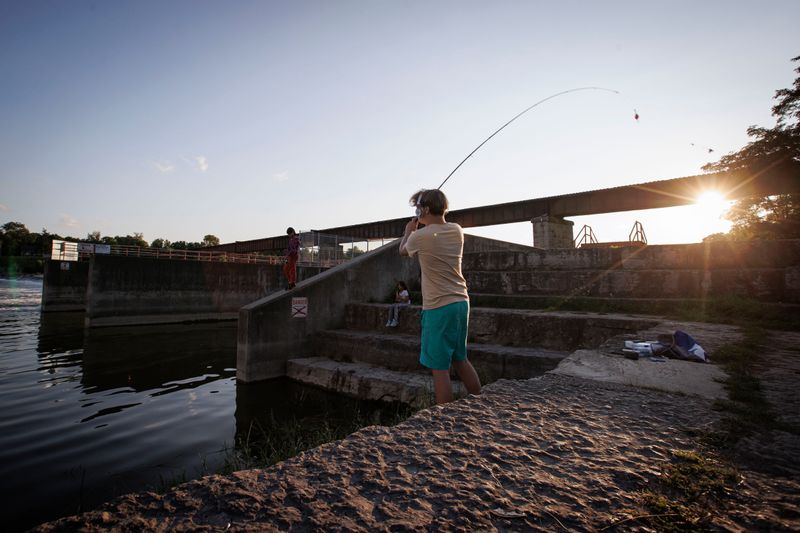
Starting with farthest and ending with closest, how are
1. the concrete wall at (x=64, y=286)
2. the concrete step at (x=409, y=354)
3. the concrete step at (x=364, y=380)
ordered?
the concrete wall at (x=64, y=286) → the concrete step at (x=364, y=380) → the concrete step at (x=409, y=354)

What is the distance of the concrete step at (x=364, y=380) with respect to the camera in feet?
17.1

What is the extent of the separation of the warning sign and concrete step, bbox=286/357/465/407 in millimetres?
901

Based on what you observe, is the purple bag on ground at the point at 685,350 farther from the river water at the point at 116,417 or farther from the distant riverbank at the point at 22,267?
the distant riverbank at the point at 22,267

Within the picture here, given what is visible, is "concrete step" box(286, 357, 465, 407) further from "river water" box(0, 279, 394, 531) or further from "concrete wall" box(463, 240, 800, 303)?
"concrete wall" box(463, 240, 800, 303)

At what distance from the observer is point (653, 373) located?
2865mm

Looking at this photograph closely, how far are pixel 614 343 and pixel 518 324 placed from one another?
5.59ft

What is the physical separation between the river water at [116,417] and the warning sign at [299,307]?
1.34 metres

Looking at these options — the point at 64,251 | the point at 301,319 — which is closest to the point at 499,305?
the point at 301,319

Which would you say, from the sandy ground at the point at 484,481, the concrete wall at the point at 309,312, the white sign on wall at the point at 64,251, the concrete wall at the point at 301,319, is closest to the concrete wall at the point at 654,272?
the concrete wall at the point at 309,312

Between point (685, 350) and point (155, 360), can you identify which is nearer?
point (685, 350)

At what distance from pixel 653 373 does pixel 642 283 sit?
16.0 ft

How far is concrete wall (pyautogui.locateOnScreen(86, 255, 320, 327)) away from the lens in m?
16.5

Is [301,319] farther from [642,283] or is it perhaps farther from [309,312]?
[642,283]

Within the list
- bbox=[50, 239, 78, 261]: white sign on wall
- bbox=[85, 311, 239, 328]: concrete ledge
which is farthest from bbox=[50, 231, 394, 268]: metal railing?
bbox=[85, 311, 239, 328]: concrete ledge
